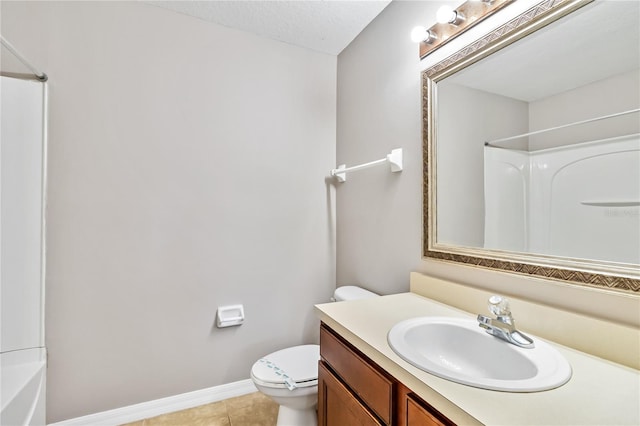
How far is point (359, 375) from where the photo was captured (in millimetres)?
917

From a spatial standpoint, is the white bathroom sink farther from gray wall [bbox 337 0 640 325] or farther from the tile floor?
the tile floor

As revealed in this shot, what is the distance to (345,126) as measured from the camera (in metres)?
2.06

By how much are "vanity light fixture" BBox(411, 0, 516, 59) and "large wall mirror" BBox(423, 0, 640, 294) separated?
9 cm

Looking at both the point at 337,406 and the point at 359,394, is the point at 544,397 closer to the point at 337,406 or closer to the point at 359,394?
the point at 359,394

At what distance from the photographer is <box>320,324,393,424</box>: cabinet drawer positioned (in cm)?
80

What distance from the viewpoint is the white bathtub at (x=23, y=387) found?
1154mm

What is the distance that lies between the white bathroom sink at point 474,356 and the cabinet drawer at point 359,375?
0.35 ft

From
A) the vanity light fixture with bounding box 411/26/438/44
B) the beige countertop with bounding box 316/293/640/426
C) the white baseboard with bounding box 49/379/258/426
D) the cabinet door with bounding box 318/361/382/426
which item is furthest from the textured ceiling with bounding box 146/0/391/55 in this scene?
the white baseboard with bounding box 49/379/258/426

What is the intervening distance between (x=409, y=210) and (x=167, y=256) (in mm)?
1393

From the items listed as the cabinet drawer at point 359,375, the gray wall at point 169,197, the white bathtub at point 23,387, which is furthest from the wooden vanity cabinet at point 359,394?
the white bathtub at point 23,387

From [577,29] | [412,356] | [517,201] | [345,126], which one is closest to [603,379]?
[412,356]

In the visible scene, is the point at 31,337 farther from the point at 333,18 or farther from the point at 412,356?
the point at 333,18

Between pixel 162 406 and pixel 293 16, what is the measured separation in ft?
7.94

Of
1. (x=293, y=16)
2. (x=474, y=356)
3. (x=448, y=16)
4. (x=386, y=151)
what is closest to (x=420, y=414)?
(x=474, y=356)
